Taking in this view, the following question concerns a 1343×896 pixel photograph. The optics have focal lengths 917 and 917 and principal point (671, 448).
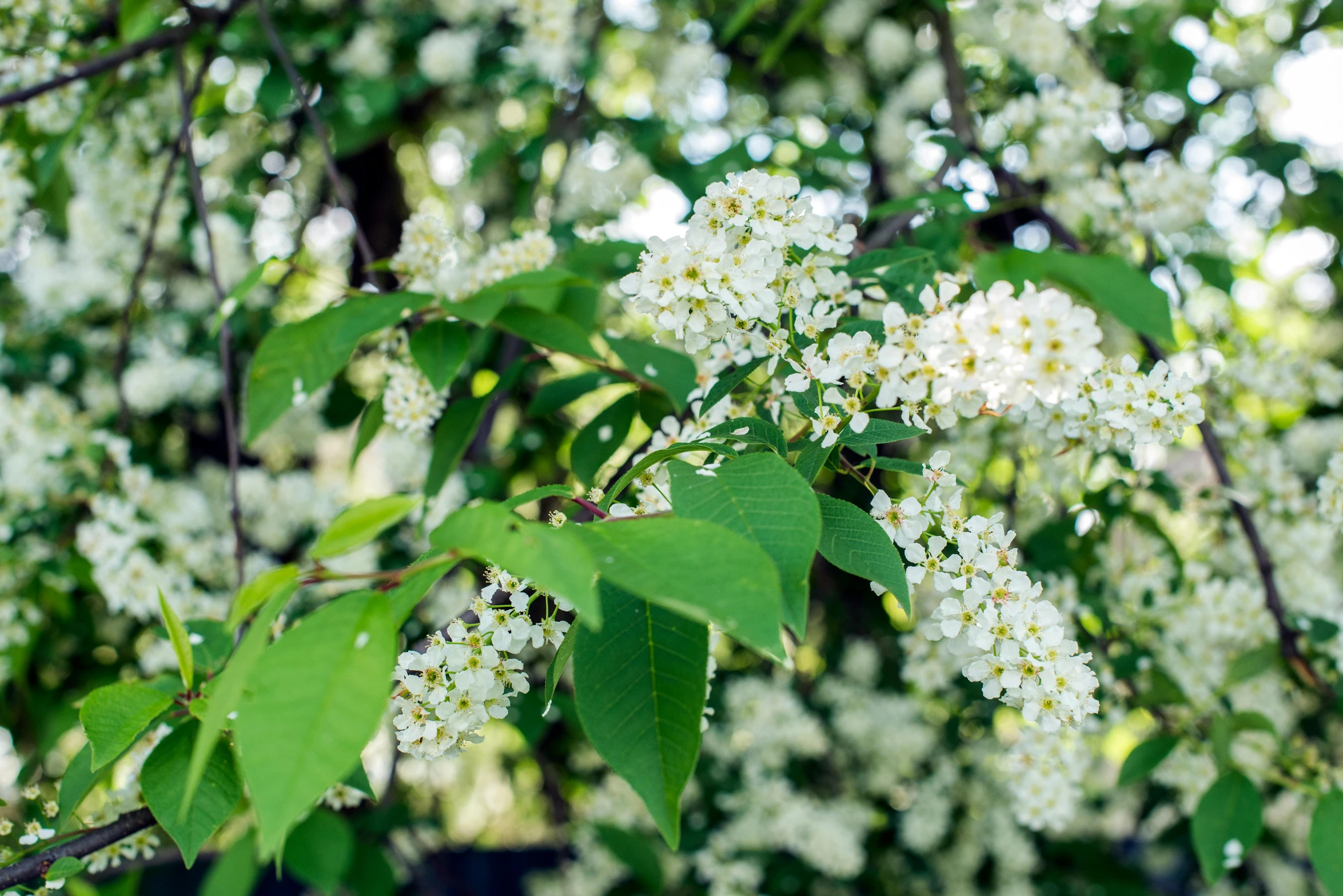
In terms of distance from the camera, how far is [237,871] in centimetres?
202

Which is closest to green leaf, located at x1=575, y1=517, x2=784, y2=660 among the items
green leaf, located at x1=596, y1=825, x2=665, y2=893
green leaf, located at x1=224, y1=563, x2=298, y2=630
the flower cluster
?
green leaf, located at x1=224, y1=563, x2=298, y2=630

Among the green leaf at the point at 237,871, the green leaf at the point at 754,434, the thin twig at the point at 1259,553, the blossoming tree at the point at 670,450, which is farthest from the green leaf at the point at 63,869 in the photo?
the thin twig at the point at 1259,553

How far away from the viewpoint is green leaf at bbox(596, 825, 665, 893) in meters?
2.44

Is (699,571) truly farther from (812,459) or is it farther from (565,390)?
(565,390)

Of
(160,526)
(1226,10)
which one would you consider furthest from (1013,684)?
(1226,10)

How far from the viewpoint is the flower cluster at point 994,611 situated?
96 centimetres

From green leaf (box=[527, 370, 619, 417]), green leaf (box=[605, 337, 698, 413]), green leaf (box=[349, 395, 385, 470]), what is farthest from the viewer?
green leaf (box=[527, 370, 619, 417])

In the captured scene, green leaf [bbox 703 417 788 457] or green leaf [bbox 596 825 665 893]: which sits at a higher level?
green leaf [bbox 703 417 788 457]

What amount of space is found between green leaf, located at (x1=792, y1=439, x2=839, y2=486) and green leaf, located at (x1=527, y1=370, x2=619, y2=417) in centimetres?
72

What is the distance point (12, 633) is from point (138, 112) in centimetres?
142

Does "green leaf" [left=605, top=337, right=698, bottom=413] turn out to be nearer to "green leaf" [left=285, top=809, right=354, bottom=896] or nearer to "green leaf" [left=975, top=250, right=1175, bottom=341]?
"green leaf" [left=975, top=250, right=1175, bottom=341]

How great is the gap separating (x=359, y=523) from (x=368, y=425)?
916 millimetres

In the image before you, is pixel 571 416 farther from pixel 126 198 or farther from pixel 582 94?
pixel 126 198

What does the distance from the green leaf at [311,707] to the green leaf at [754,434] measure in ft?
1.33
